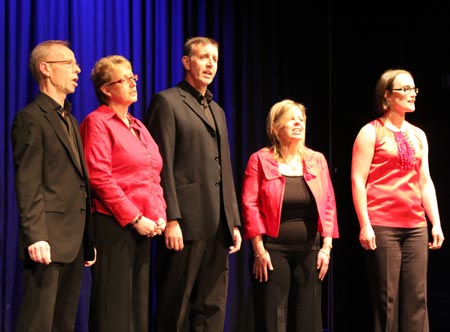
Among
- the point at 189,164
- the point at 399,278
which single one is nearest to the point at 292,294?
the point at 399,278

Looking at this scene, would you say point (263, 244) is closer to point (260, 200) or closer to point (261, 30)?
point (260, 200)

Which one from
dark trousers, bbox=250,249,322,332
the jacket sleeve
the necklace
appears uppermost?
the necklace

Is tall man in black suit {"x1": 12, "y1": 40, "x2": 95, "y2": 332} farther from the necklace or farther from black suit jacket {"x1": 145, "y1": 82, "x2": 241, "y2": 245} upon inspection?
the necklace

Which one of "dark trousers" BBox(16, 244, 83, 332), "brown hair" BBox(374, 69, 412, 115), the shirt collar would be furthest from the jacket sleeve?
"dark trousers" BBox(16, 244, 83, 332)

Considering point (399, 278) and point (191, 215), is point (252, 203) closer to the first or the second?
point (191, 215)

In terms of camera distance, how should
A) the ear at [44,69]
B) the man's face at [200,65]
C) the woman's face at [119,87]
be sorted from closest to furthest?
the ear at [44,69], the woman's face at [119,87], the man's face at [200,65]

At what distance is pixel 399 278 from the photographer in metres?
4.04

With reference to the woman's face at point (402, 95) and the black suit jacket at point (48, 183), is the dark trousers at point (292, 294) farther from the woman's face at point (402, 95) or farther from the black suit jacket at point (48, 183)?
the black suit jacket at point (48, 183)

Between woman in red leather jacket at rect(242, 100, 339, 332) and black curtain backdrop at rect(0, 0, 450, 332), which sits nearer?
woman in red leather jacket at rect(242, 100, 339, 332)

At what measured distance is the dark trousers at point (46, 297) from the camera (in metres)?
2.90

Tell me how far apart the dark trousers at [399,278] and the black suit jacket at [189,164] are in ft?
2.92

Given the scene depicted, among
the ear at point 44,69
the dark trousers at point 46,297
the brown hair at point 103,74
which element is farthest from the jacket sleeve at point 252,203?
the ear at point 44,69

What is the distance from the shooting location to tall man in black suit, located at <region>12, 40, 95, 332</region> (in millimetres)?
2914

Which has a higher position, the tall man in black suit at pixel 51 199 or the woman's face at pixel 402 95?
the woman's face at pixel 402 95
